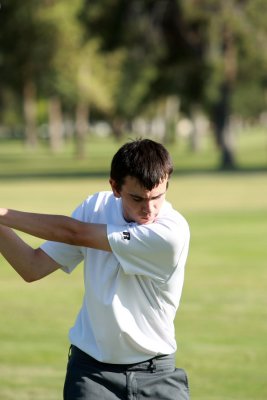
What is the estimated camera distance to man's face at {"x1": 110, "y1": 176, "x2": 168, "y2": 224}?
4.28 metres

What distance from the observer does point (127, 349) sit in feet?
15.0

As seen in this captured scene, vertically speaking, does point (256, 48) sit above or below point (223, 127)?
above

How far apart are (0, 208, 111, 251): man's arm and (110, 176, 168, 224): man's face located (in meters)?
0.14

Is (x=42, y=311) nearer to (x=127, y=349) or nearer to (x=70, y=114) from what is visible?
(x=127, y=349)

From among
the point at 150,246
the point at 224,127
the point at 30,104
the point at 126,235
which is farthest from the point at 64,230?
the point at 30,104

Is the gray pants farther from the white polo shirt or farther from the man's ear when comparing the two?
the man's ear

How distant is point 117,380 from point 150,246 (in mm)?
561

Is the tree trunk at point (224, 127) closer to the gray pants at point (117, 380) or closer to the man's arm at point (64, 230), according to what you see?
the gray pants at point (117, 380)

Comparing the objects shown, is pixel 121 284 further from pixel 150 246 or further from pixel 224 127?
pixel 224 127

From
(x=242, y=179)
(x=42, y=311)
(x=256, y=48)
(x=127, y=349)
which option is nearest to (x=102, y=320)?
(x=127, y=349)

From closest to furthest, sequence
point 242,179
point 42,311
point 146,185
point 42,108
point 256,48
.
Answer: point 146,185
point 42,311
point 242,179
point 256,48
point 42,108

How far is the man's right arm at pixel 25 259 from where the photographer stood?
15.1ft

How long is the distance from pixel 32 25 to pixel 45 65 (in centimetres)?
246

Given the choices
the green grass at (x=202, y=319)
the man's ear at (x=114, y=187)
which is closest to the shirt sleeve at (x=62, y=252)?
the man's ear at (x=114, y=187)
